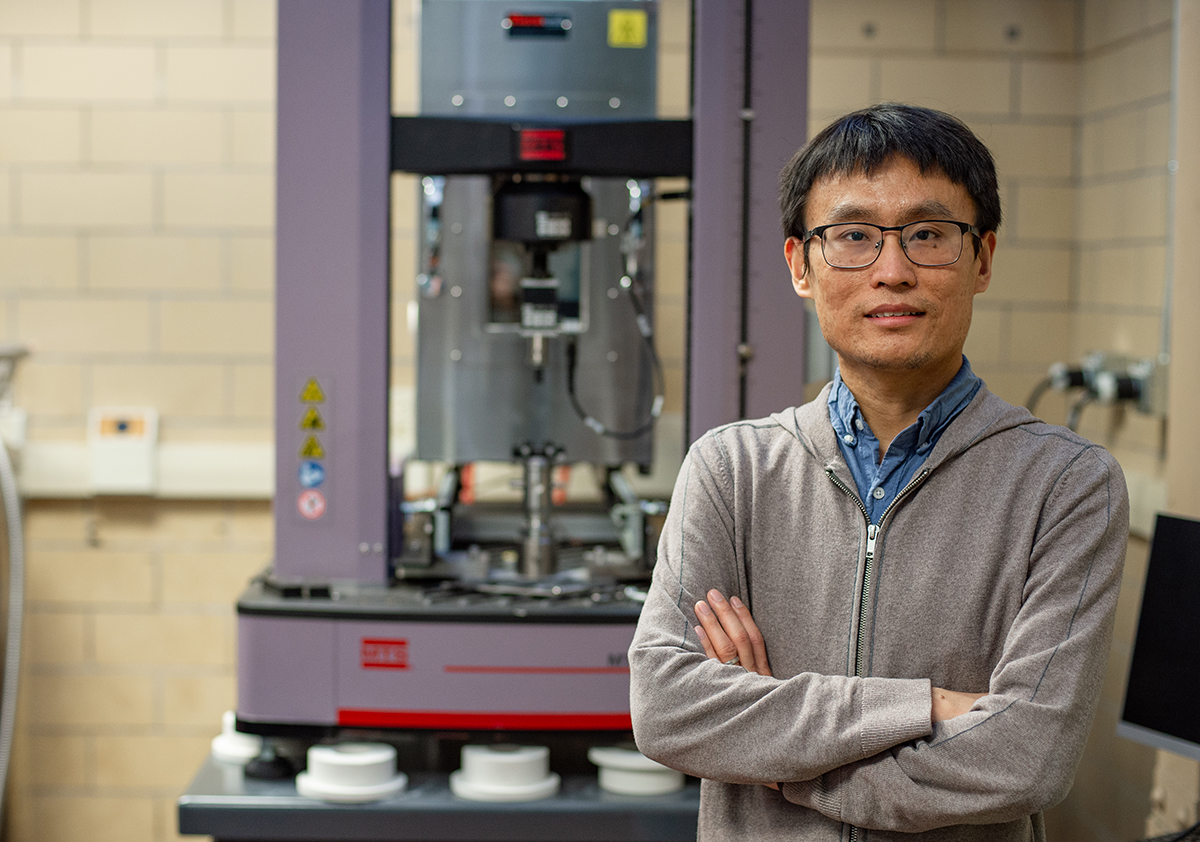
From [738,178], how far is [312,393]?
77 cm

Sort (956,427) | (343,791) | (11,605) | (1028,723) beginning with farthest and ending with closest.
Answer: (11,605), (343,791), (956,427), (1028,723)

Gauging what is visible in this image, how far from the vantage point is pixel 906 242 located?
1.12 m

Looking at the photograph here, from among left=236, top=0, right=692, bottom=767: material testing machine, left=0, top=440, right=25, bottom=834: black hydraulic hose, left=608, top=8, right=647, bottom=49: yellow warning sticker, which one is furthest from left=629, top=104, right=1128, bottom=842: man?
left=0, top=440, right=25, bottom=834: black hydraulic hose

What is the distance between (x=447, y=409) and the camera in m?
2.23

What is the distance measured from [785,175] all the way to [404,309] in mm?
1850

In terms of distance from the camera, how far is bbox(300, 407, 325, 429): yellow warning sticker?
6.13 ft

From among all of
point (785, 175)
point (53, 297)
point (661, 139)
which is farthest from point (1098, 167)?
point (53, 297)

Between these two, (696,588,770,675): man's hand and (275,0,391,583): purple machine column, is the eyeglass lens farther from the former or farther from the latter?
(275,0,391,583): purple machine column

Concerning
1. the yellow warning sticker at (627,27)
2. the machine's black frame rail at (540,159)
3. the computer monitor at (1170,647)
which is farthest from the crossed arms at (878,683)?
the yellow warning sticker at (627,27)

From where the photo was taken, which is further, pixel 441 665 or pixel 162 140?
pixel 162 140

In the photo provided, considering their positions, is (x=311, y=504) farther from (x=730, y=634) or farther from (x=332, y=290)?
(x=730, y=634)

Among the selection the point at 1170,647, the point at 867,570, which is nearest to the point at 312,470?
the point at 867,570

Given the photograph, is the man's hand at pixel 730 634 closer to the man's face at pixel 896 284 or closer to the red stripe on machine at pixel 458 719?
the man's face at pixel 896 284

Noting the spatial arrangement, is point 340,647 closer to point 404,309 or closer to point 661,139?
point 661,139
